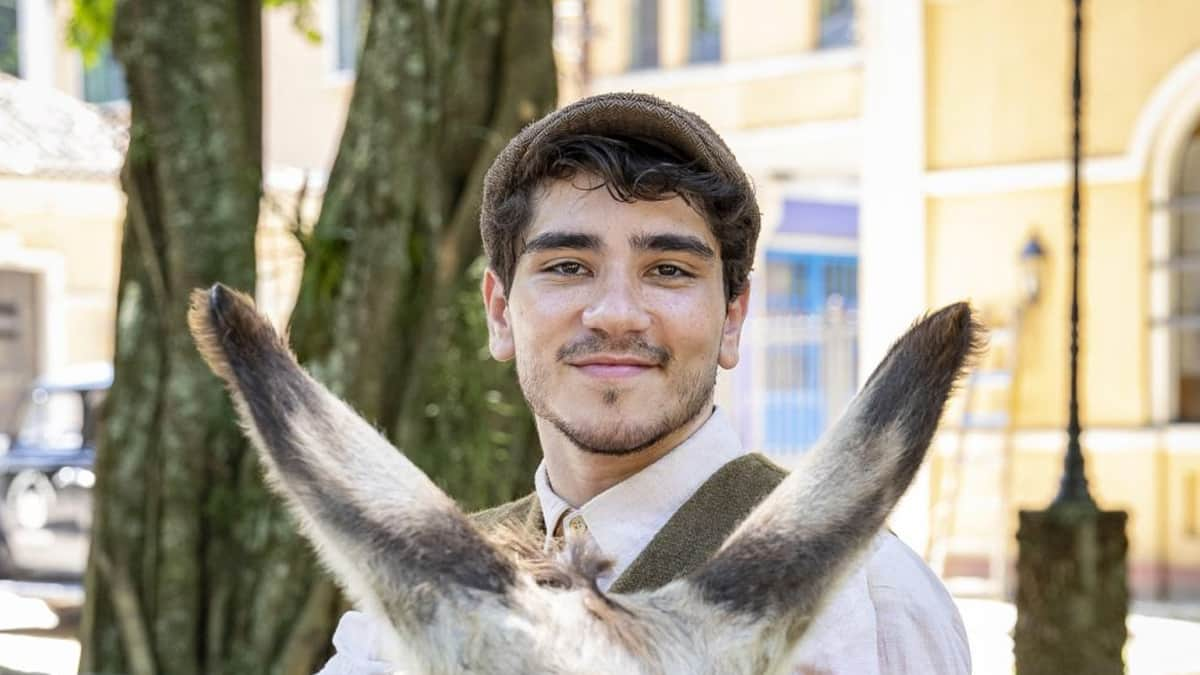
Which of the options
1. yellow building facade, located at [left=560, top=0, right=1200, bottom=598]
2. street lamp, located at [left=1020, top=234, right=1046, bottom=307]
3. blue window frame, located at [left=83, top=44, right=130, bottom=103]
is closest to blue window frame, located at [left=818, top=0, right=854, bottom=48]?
yellow building facade, located at [left=560, top=0, right=1200, bottom=598]

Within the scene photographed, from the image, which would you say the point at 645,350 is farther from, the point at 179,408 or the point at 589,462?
the point at 179,408

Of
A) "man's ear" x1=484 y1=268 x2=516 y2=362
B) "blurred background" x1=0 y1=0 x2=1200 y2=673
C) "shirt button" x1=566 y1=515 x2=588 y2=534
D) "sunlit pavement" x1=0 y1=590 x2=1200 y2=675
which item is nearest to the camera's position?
"shirt button" x1=566 y1=515 x2=588 y2=534

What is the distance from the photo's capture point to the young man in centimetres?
182

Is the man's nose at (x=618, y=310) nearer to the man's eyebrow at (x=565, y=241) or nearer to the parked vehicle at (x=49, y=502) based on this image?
the man's eyebrow at (x=565, y=241)

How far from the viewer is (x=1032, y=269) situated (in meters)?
11.7

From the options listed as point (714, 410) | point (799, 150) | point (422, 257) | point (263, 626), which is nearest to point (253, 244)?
point (422, 257)

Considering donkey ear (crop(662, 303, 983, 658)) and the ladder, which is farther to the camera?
the ladder

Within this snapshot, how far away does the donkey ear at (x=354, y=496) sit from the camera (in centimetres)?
149

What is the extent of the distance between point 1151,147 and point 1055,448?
2184 mm

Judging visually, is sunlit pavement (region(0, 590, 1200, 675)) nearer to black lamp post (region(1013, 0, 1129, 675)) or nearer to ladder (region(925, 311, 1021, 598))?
black lamp post (region(1013, 0, 1129, 675))

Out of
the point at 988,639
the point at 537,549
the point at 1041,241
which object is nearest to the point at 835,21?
the point at 1041,241

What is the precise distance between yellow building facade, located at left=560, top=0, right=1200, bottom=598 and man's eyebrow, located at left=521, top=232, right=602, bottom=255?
9.91m

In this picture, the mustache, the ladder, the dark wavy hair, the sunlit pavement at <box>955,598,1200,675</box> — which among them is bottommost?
the sunlit pavement at <box>955,598,1200,675</box>

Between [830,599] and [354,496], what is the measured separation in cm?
46
